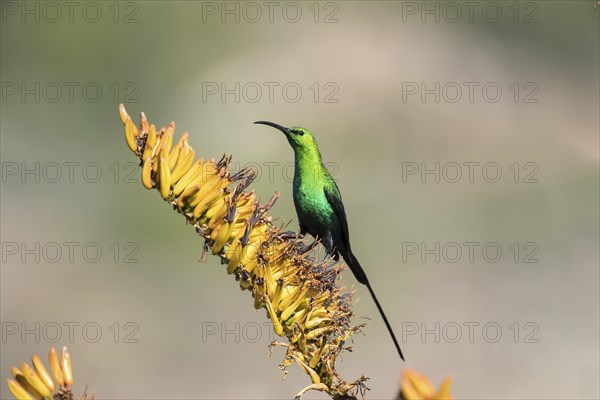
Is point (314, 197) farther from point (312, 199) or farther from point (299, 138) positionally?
point (299, 138)

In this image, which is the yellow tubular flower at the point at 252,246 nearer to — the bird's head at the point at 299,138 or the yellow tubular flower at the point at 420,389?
the yellow tubular flower at the point at 420,389

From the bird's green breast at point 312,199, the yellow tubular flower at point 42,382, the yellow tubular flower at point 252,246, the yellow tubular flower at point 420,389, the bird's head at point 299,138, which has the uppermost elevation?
the bird's head at point 299,138

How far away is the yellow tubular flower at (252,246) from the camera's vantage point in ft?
10.6

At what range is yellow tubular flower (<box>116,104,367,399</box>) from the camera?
3242 mm

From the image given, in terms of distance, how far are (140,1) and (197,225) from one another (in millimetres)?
14786

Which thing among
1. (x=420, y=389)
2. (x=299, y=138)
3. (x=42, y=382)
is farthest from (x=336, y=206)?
(x=420, y=389)

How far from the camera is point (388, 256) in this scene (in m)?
13.8

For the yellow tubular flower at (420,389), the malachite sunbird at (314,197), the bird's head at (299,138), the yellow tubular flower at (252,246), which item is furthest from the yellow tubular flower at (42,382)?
the bird's head at (299,138)

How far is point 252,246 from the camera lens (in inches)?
134

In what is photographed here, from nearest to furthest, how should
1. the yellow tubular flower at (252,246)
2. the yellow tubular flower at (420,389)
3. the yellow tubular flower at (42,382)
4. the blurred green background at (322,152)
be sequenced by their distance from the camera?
the yellow tubular flower at (420,389), the yellow tubular flower at (42,382), the yellow tubular flower at (252,246), the blurred green background at (322,152)

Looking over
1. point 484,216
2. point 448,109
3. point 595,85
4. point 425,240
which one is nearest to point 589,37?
point 595,85

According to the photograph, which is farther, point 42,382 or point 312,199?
point 312,199

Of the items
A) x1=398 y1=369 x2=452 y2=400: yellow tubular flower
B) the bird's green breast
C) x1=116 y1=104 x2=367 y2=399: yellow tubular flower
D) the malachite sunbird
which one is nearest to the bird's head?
the malachite sunbird

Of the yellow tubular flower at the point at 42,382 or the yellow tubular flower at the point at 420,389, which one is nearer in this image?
the yellow tubular flower at the point at 420,389
